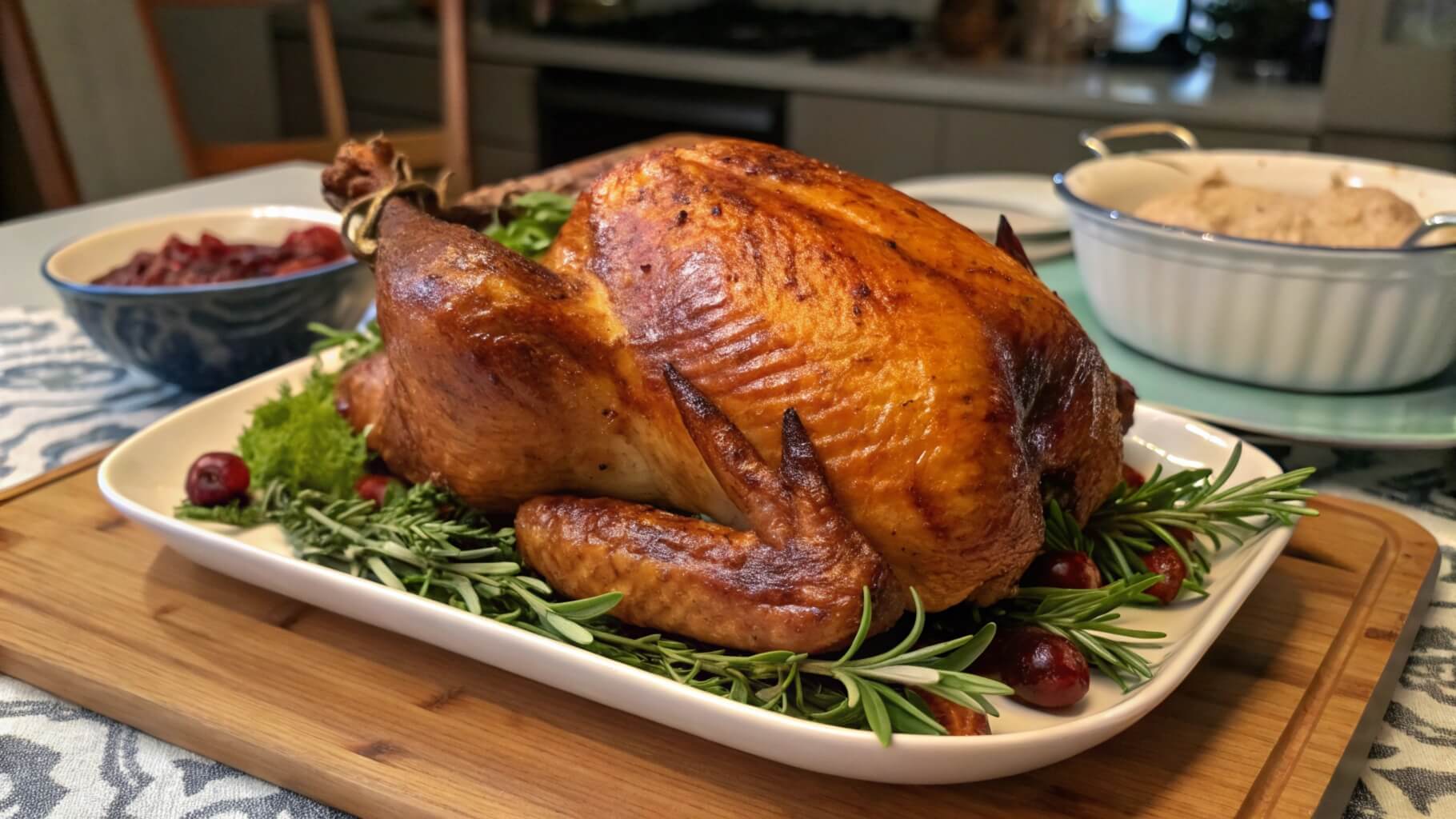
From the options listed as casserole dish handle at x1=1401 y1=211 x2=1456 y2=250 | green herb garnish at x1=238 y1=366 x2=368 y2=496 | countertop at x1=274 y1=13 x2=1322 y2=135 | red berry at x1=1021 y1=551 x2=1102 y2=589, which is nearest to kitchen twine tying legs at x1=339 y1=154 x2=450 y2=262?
green herb garnish at x1=238 y1=366 x2=368 y2=496

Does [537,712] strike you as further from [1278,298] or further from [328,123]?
[328,123]

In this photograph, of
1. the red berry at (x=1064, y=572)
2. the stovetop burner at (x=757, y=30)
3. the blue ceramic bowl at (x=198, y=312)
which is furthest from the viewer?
the stovetop burner at (x=757, y=30)

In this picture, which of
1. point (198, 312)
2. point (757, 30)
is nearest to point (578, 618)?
point (198, 312)

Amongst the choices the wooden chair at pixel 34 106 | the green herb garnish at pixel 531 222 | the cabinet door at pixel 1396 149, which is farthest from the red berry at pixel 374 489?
the cabinet door at pixel 1396 149

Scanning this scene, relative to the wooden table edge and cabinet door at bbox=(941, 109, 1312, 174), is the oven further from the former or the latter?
the wooden table edge

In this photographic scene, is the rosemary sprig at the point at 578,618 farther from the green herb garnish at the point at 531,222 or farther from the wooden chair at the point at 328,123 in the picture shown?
the wooden chair at the point at 328,123

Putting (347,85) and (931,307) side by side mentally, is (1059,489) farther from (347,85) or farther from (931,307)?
(347,85)
